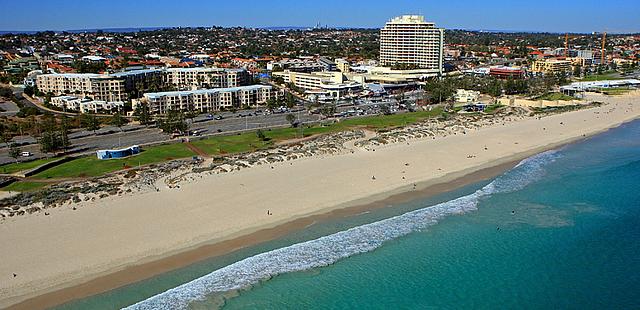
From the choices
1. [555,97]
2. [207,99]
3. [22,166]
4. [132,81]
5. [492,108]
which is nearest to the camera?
[22,166]

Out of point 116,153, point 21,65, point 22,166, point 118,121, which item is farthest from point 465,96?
point 21,65

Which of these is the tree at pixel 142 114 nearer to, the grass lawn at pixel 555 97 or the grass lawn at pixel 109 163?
the grass lawn at pixel 109 163

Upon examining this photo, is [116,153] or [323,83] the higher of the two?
[323,83]

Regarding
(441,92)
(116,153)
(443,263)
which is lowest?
(443,263)

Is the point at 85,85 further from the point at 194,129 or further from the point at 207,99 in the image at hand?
the point at 194,129

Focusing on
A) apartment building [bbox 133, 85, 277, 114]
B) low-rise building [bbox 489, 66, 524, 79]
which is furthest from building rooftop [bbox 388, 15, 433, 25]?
apartment building [bbox 133, 85, 277, 114]

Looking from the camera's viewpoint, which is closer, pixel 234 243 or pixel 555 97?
pixel 234 243

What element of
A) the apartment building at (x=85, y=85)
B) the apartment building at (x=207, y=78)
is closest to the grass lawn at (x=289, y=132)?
the apartment building at (x=207, y=78)
